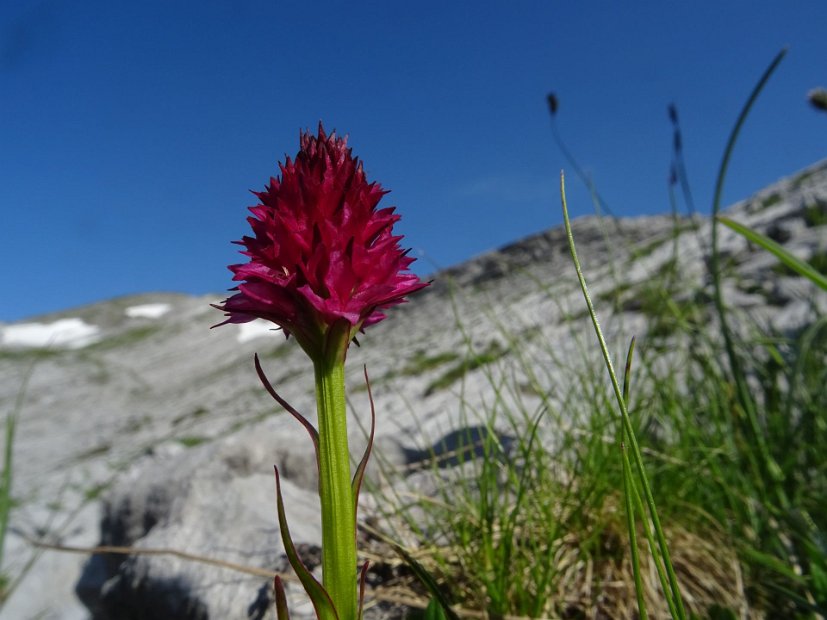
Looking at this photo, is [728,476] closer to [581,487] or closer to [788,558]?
[788,558]

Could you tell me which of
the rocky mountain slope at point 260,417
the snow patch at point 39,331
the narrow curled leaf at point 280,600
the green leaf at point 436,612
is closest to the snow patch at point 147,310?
the snow patch at point 39,331

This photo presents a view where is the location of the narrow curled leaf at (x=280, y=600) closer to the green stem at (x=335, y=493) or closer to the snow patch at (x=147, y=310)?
the green stem at (x=335, y=493)

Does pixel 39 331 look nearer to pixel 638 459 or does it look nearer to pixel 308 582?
pixel 308 582

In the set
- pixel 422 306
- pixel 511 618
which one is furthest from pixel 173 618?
pixel 422 306

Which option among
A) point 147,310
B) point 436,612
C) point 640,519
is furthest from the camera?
point 147,310

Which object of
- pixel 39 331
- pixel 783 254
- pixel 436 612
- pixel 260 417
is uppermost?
pixel 39 331

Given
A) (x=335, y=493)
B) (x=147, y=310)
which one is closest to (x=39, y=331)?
(x=147, y=310)
